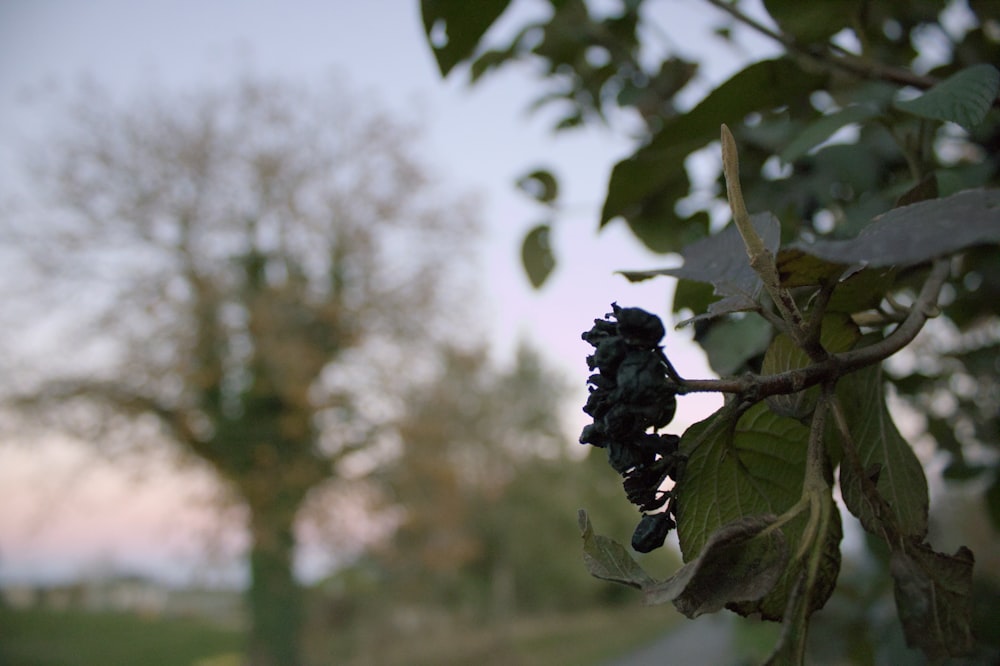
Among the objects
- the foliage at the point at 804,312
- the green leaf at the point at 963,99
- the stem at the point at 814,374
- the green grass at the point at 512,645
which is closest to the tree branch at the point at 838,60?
the foliage at the point at 804,312

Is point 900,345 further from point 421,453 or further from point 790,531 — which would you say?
point 421,453

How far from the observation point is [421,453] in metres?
11.1

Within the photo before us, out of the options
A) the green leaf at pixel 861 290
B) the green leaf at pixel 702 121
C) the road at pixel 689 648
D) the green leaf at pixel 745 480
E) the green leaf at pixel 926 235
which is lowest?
the road at pixel 689 648

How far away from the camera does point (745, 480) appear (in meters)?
0.44

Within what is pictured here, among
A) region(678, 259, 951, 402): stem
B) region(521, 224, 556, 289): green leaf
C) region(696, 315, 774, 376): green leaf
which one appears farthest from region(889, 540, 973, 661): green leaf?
region(521, 224, 556, 289): green leaf

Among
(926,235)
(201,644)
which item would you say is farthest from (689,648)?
(926,235)

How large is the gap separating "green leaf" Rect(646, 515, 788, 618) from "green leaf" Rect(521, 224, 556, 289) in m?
0.82

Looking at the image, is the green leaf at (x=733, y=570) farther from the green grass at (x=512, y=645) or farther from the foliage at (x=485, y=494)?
the green grass at (x=512, y=645)

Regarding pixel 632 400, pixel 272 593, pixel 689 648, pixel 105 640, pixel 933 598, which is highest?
Answer: pixel 632 400

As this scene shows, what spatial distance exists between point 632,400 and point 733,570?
0.11 m

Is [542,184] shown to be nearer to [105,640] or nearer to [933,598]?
[933,598]

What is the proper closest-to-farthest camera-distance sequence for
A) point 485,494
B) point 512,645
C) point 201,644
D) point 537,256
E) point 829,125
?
point 829,125
point 537,256
point 201,644
point 512,645
point 485,494

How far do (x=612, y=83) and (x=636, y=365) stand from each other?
1.11m

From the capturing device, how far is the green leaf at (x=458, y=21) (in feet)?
2.14
